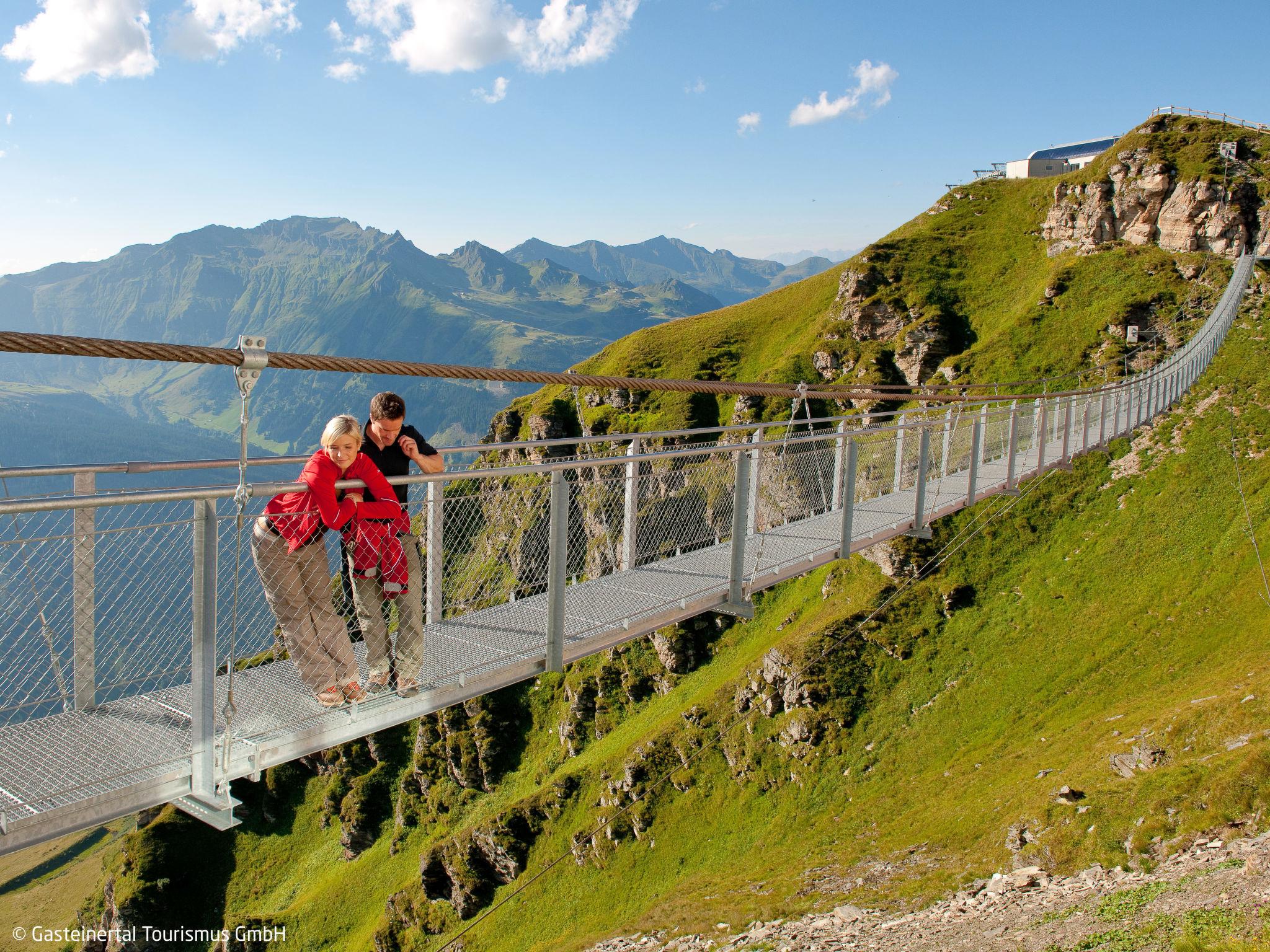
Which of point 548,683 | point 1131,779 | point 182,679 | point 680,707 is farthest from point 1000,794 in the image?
point 548,683

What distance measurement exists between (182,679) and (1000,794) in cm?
2484

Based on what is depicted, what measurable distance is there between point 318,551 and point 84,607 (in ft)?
4.01

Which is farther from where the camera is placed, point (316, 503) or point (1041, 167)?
point (1041, 167)

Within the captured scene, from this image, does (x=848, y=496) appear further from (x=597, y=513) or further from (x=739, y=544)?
(x=597, y=513)

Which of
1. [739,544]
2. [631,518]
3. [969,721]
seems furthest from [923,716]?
[631,518]

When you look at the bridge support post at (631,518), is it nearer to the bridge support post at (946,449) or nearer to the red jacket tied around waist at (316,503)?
the red jacket tied around waist at (316,503)

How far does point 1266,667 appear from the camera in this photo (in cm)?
1980

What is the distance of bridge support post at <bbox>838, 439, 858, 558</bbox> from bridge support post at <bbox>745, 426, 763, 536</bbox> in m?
0.88

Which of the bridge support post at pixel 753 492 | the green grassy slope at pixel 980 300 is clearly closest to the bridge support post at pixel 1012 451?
the bridge support post at pixel 753 492

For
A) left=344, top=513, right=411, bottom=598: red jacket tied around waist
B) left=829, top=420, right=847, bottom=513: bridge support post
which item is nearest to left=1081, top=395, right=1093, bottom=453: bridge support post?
left=829, top=420, right=847, bottom=513: bridge support post

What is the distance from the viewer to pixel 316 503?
14.1 feet

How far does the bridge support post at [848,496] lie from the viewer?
27.5 ft

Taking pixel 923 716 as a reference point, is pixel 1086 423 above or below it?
above

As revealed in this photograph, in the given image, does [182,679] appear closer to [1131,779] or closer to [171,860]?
[1131,779]
